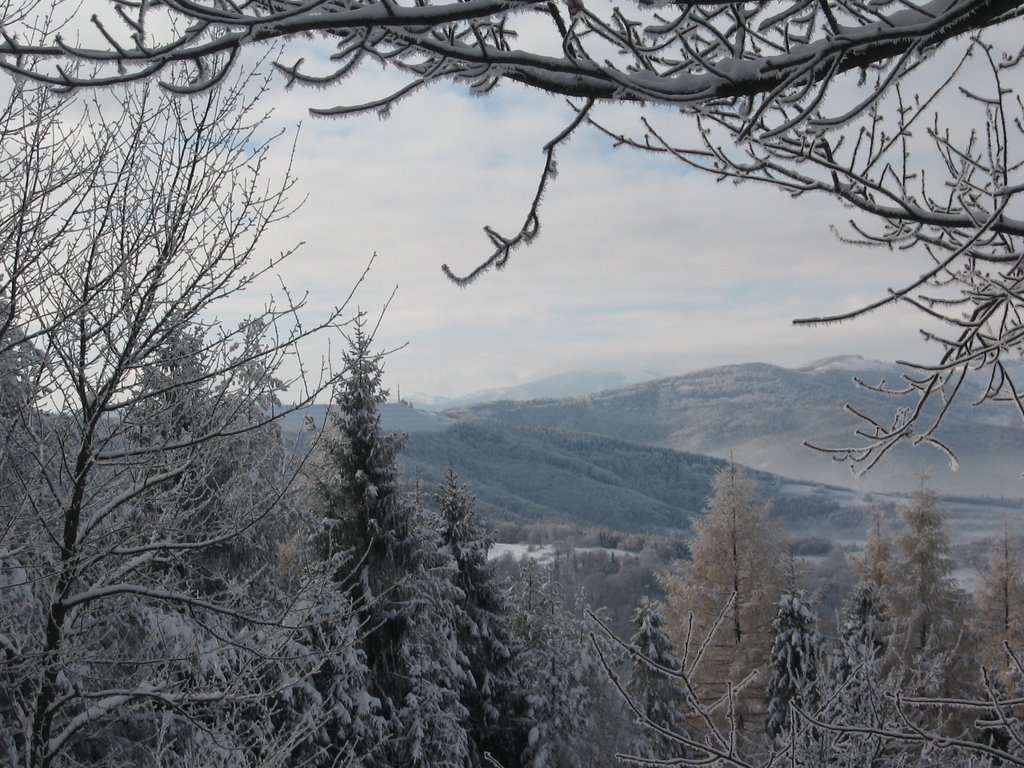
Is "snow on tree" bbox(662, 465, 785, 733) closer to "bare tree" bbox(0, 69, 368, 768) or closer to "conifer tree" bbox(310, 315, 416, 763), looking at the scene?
"conifer tree" bbox(310, 315, 416, 763)

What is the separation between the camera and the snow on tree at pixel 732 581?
17.2 m

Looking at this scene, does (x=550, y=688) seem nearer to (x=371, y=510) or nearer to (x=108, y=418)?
→ (x=371, y=510)

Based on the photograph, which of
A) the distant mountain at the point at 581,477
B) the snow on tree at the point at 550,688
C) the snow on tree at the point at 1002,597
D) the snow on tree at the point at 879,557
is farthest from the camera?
the distant mountain at the point at 581,477

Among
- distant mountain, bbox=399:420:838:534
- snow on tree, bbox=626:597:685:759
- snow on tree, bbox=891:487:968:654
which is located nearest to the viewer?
snow on tree, bbox=626:597:685:759

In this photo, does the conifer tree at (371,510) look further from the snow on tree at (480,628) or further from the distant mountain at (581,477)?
the distant mountain at (581,477)

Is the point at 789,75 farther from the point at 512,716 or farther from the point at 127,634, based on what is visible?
the point at 512,716

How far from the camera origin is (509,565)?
177 ft

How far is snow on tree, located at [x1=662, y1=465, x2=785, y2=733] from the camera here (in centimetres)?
1722

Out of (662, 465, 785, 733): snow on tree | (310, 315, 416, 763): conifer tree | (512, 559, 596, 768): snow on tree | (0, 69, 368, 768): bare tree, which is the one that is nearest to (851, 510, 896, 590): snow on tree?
(662, 465, 785, 733): snow on tree

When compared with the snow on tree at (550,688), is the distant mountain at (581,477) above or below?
below

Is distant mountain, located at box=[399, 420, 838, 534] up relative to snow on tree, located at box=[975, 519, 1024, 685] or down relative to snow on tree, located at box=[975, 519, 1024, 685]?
down

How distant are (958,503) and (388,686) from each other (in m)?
162

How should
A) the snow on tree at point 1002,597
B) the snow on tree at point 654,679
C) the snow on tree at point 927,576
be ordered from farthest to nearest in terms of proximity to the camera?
the snow on tree at point 1002,597
the snow on tree at point 927,576
the snow on tree at point 654,679

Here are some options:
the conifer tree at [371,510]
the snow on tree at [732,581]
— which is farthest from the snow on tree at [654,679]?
the conifer tree at [371,510]
